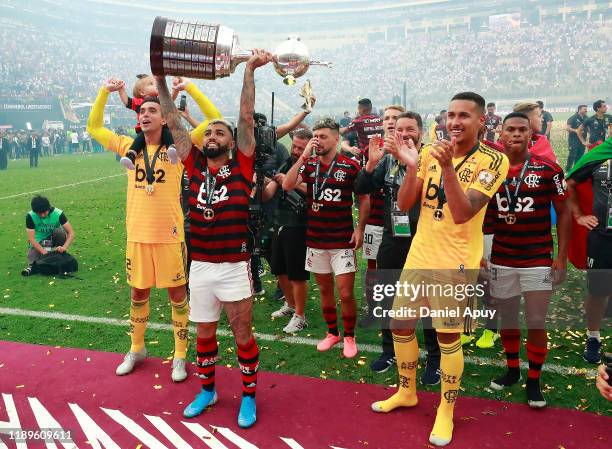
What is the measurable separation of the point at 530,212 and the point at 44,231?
21.0ft

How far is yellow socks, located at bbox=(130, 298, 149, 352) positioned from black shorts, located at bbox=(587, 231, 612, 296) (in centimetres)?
382

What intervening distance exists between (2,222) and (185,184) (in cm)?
769

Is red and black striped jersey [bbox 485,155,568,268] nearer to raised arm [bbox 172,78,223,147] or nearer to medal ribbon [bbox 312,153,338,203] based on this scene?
medal ribbon [bbox 312,153,338,203]

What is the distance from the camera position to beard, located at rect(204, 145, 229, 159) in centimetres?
355

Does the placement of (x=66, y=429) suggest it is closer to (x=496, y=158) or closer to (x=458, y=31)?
(x=496, y=158)

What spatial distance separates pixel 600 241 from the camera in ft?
14.3

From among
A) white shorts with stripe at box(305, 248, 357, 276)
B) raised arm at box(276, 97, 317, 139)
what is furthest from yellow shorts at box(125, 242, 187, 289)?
raised arm at box(276, 97, 317, 139)

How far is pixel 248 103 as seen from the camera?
340 cm

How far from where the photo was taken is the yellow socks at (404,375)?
3676 mm

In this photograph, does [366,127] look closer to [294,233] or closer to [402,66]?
[294,233]

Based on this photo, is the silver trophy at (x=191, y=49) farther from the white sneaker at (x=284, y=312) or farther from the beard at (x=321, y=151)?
the white sneaker at (x=284, y=312)

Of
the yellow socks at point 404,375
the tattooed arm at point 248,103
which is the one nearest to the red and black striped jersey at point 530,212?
the yellow socks at point 404,375

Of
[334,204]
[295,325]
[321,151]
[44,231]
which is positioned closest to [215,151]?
[321,151]

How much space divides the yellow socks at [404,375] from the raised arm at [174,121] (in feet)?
6.55
